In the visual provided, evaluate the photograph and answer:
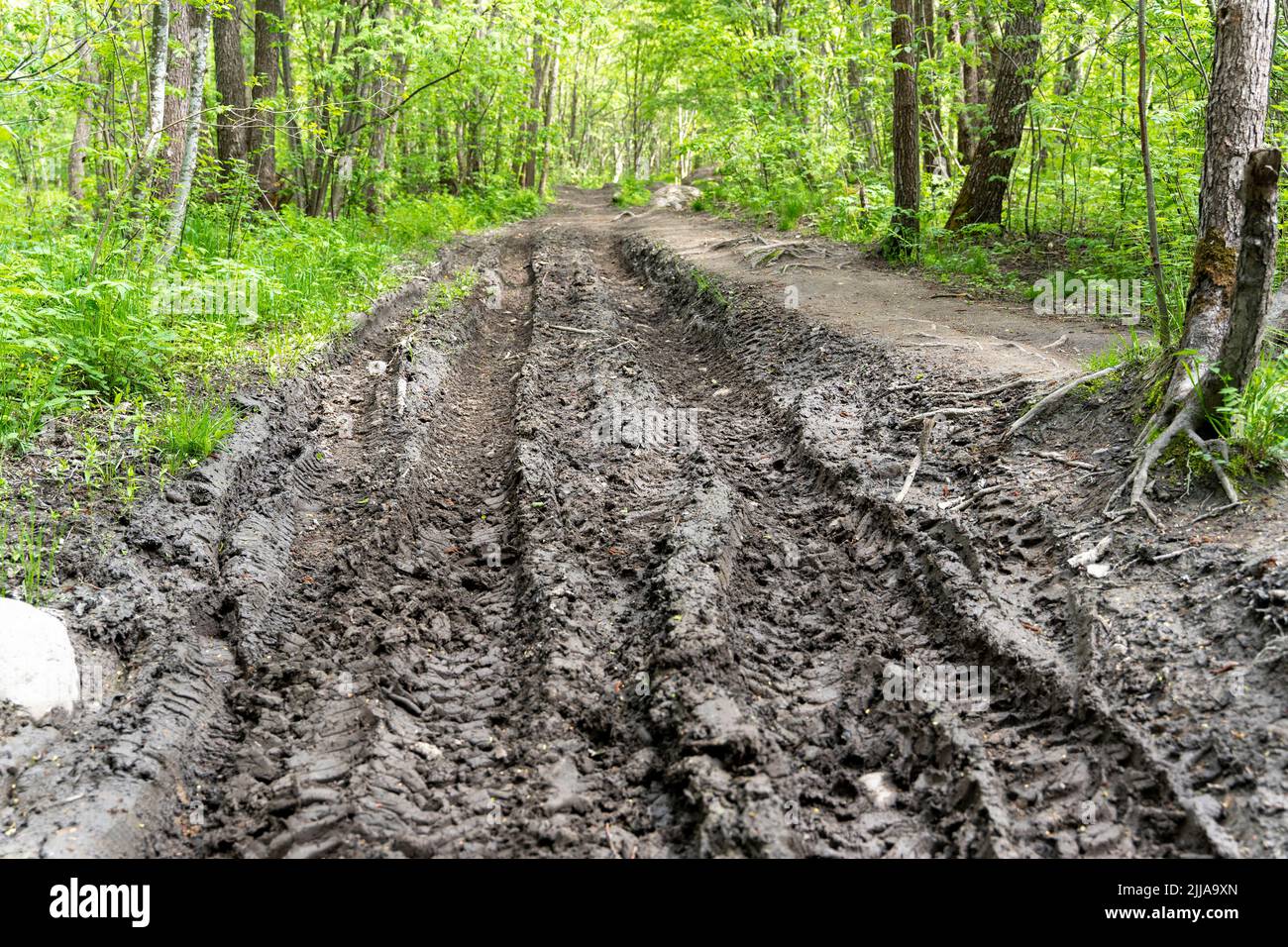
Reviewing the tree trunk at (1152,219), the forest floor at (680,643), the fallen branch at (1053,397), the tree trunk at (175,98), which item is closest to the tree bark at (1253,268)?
the forest floor at (680,643)

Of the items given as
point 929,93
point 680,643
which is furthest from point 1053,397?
point 929,93

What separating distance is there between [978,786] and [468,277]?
31.3ft

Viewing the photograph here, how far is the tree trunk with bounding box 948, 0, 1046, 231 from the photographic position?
973cm

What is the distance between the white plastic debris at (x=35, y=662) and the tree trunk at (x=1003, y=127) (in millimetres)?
9803

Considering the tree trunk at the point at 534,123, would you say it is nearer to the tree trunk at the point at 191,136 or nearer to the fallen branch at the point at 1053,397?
the tree trunk at the point at 191,136

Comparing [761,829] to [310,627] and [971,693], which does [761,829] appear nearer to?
[971,693]

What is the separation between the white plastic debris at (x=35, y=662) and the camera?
3141 millimetres

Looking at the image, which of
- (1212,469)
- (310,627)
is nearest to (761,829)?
(310,627)

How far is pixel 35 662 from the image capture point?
10.6ft

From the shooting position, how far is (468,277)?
36.2 feet

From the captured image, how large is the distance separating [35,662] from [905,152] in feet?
34.1

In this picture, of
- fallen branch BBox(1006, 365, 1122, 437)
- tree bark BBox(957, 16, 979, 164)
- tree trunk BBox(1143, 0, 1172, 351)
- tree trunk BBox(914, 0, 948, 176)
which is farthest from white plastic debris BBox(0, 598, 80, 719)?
tree trunk BBox(914, 0, 948, 176)

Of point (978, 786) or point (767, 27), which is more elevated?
point (767, 27)

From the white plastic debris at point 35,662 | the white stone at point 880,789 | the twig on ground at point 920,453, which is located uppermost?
the twig on ground at point 920,453
